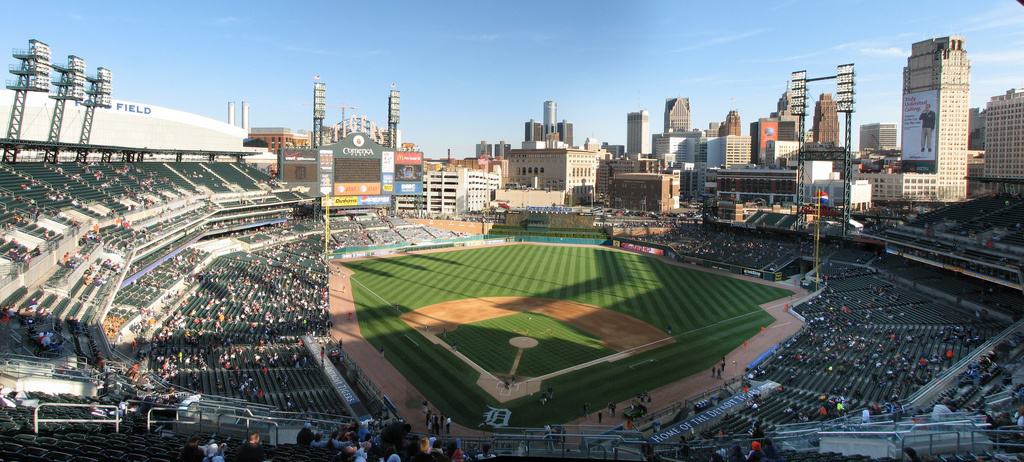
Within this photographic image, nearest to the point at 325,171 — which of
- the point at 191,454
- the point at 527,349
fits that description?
the point at 527,349

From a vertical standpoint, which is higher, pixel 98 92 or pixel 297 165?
pixel 98 92

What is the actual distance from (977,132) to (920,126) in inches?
Answer: 4261

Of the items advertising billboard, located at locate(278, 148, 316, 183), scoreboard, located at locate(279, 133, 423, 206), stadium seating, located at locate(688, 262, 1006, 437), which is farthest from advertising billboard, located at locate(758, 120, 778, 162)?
stadium seating, located at locate(688, 262, 1006, 437)

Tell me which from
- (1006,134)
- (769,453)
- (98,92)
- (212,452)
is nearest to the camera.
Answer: (212,452)

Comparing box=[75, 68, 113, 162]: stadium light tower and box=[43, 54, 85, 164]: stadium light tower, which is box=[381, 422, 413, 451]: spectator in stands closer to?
box=[43, 54, 85, 164]: stadium light tower

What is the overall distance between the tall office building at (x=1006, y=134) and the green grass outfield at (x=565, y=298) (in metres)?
98.5

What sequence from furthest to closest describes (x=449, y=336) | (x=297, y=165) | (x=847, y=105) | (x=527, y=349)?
(x=297, y=165), (x=847, y=105), (x=449, y=336), (x=527, y=349)

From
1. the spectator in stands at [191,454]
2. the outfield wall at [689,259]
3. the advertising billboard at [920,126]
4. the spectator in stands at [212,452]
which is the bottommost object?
the outfield wall at [689,259]

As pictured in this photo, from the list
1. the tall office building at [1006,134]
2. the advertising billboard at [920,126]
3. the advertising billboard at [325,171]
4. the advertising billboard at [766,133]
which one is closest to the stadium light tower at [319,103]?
the advertising billboard at [325,171]

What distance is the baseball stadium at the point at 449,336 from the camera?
526 inches

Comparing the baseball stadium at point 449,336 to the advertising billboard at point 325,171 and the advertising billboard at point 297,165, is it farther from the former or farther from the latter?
the advertising billboard at point 325,171

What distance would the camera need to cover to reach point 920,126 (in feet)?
333

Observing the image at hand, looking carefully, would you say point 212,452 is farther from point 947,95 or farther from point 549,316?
point 947,95

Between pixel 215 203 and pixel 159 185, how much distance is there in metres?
5.01
